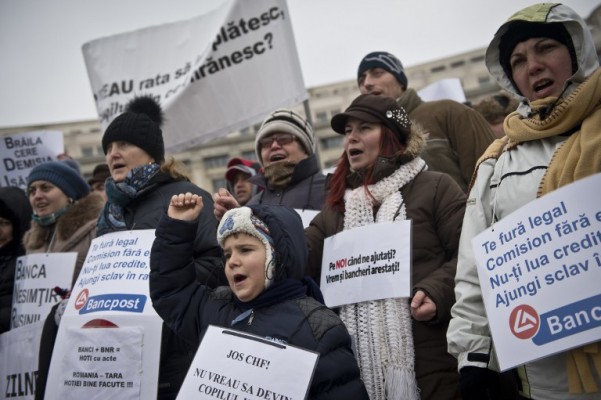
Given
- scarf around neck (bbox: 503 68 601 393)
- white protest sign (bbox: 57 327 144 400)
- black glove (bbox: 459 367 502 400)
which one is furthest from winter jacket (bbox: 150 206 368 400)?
scarf around neck (bbox: 503 68 601 393)

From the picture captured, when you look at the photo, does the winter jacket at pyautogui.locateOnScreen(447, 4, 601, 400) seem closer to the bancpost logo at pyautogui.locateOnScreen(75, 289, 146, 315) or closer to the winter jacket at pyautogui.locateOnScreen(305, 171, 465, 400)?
the winter jacket at pyautogui.locateOnScreen(305, 171, 465, 400)

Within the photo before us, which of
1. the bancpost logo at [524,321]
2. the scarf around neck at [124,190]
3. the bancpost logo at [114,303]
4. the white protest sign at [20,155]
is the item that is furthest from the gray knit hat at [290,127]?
the white protest sign at [20,155]

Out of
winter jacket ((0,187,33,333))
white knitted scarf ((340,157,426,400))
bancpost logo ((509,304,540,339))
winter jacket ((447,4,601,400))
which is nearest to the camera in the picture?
bancpost logo ((509,304,540,339))

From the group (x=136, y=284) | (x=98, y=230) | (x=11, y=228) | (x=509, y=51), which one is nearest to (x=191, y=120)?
(x=11, y=228)

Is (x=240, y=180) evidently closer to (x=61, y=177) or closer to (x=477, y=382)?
(x=61, y=177)

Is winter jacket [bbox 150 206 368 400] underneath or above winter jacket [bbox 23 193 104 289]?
underneath

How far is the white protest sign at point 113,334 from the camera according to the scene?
2971 mm

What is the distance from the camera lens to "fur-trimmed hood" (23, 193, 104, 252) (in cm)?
437

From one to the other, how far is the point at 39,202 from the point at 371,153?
2779mm

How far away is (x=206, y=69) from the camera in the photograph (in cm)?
648

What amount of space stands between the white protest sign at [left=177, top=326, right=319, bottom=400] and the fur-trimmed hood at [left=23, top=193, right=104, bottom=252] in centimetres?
225

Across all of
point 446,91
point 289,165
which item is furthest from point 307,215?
point 446,91

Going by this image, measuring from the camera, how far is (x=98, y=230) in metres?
3.63

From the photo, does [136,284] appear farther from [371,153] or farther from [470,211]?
[470,211]
